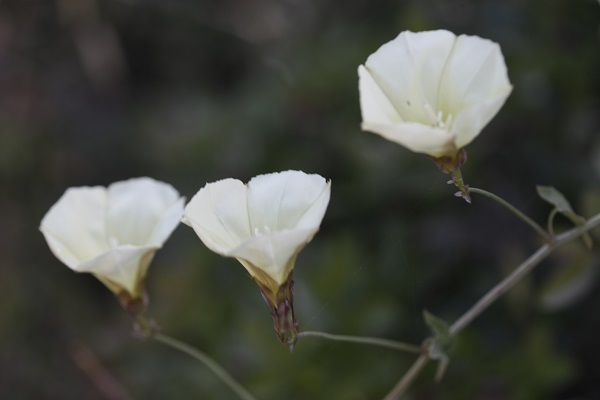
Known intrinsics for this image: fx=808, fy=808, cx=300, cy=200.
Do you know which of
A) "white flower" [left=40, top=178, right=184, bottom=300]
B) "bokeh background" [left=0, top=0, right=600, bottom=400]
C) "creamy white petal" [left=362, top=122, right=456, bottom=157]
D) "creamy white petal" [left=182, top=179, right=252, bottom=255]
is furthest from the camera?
"bokeh background" [left=0, top=0, right=600, bottom=400]

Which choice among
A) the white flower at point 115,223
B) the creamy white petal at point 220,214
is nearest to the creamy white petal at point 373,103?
the creamy white petal at point 220,214

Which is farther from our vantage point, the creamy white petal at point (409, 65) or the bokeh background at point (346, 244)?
the bokeh background at point (346, 244)

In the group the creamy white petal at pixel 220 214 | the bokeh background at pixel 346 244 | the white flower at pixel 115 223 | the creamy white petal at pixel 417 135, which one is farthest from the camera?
the bokeh background at pixel 346 244

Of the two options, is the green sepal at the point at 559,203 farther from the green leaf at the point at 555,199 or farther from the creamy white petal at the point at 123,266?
the creamy white petal at the point at 123,266

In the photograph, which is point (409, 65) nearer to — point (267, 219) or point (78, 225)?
point (267, 219)

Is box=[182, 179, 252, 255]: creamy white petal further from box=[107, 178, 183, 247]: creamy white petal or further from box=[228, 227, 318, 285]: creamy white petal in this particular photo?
box=[107, 178, 183, 247]: creamy white petal

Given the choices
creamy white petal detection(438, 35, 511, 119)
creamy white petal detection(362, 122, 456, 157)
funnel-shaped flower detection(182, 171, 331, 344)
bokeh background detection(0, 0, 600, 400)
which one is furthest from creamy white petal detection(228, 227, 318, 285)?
bokeh background detection(0, 0, 600, 400)

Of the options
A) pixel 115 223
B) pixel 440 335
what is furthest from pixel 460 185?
pixel 115 223
